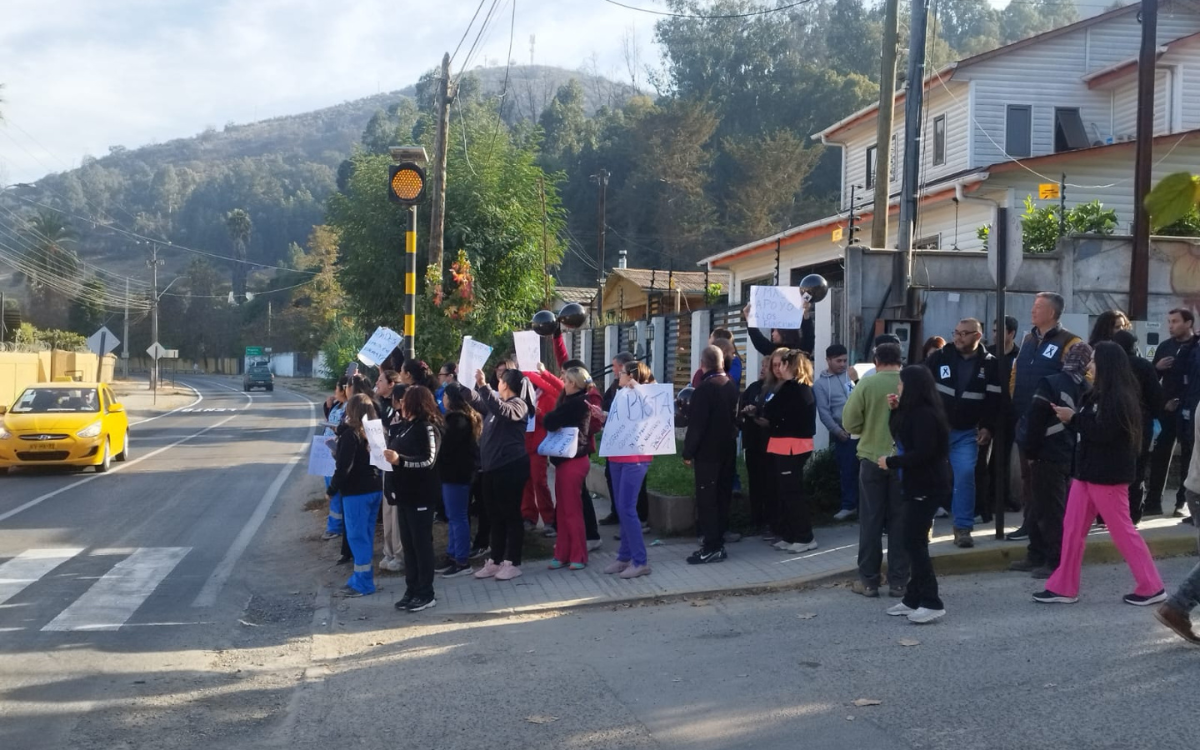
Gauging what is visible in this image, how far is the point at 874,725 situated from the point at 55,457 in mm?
15689

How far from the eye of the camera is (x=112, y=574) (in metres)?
9.48

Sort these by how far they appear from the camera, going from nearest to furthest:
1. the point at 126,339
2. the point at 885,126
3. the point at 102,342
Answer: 1. the point at 885,126
2. the point at 102,342
3. the point at 126,339

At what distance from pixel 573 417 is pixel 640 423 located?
58 centimetres

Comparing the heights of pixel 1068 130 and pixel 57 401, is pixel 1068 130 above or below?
above

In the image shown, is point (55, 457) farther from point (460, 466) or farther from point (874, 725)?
point (874, 725)

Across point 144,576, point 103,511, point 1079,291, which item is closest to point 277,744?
point 144,576

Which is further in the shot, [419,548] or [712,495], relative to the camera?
[712,495]

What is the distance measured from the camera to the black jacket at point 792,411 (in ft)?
30.3

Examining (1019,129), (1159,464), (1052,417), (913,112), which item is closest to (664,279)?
(1019,129)

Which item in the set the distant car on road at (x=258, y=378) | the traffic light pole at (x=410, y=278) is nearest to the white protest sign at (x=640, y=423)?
the traffic light pole at (x=410, y=278)

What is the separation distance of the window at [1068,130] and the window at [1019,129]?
79cm

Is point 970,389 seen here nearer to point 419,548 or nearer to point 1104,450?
point 1104,450

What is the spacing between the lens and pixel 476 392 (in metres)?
9.31

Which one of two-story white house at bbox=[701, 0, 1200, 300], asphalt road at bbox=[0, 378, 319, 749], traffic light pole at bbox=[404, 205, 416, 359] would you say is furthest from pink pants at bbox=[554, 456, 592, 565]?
two-story white house at bbox=[701, 0, 1200, 300]
